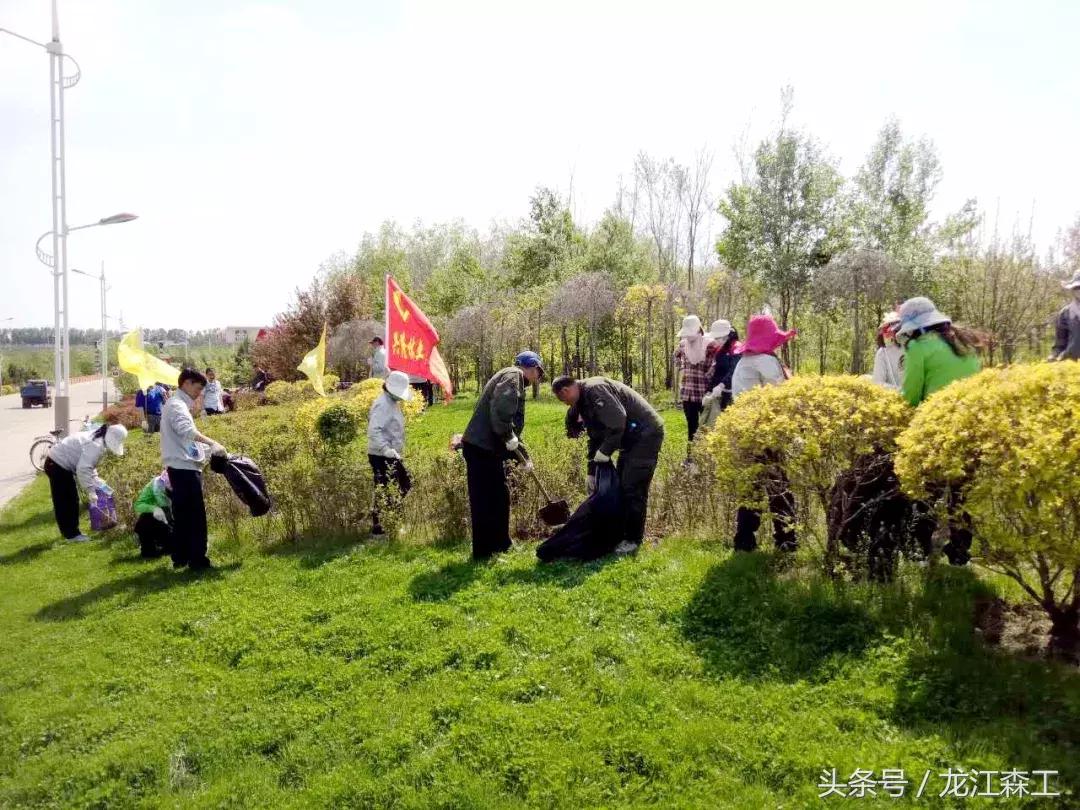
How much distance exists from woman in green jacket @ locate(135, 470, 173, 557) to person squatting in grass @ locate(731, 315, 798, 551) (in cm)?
594

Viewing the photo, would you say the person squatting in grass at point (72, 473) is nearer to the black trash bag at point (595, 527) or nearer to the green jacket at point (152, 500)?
the green jacket at point (152, 500)

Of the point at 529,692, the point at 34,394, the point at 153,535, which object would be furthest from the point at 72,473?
the point at 34,394

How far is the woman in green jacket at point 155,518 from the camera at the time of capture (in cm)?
763

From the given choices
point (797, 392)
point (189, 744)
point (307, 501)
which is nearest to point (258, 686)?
point (189, 744)

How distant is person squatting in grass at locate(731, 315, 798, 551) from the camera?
4.84 meters

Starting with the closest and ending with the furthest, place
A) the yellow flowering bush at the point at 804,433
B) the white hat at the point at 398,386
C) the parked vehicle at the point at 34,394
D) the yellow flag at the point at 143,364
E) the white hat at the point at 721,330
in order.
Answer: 1. the yellow flowering bush at the point at 804,433
2. the white hat at the point at 398,386
3. the white hat at the point at 721,330
4. the yellow flag at the point at 143,364
5. the parked vehicle at the point at 34,394

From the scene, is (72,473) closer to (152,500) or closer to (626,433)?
(152,500)

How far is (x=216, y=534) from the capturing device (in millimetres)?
8016

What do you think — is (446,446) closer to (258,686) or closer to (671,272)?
(258,686)

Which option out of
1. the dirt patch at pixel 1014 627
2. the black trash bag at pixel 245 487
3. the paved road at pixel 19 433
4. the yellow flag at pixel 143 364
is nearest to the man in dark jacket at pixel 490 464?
the black trash bag at pixel 245 487

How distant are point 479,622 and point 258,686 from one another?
1.50 m

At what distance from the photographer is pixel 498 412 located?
6.00m

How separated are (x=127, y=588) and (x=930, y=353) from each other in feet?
23.6

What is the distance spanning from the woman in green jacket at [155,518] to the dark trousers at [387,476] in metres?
2.31
